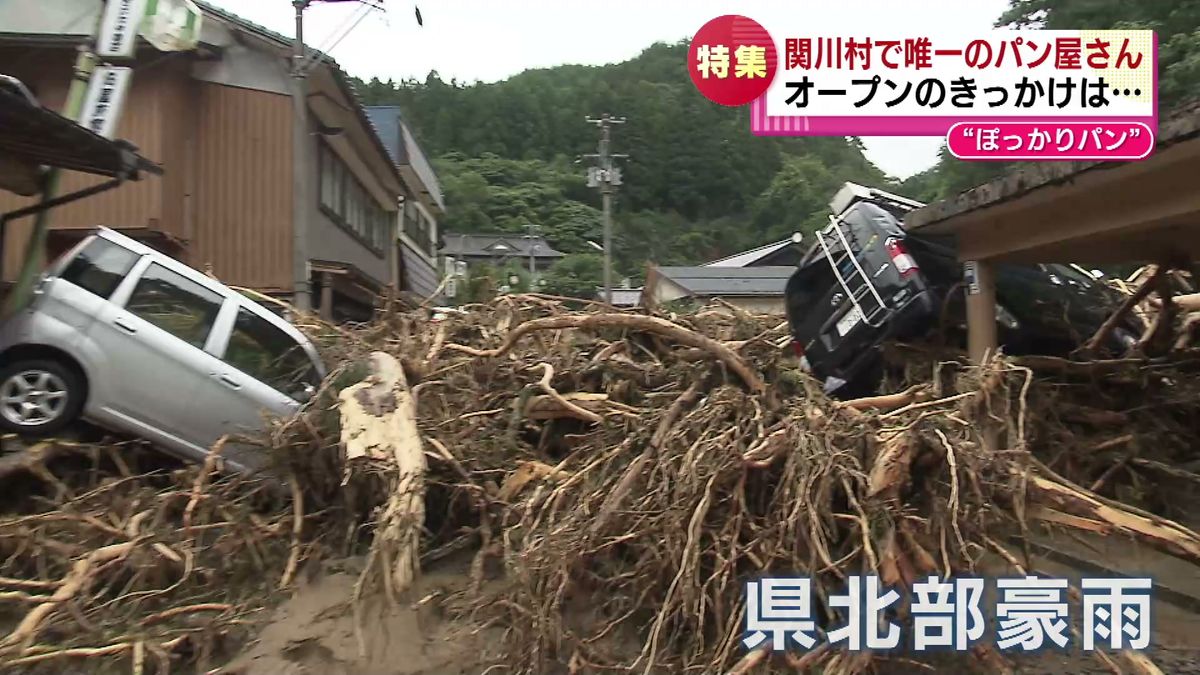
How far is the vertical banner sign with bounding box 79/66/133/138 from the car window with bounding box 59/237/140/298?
1.90m

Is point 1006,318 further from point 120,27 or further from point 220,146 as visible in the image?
point 220,146

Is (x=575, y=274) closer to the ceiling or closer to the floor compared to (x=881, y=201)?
closer to the ceiling

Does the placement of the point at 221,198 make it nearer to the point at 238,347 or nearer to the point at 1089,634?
the point at 238,347

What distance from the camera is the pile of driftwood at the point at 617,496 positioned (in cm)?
397

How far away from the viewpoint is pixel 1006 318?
22.1 feet

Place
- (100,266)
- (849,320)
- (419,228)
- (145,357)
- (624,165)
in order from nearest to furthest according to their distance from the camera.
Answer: (145,357)
(100,266)
(849,320)
(419,228)
(624,165)

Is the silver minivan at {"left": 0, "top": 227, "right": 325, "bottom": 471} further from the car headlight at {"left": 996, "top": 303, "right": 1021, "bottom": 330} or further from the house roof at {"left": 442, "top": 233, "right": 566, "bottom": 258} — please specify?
the house roof at {"left": 442, "top": 233, "right": 566, "bottom": 258}

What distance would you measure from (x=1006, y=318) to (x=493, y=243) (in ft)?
135

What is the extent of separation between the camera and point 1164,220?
4746 mm

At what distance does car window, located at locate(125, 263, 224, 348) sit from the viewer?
5863 millimetres

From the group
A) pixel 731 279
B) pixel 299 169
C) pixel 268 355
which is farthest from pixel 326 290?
pixel 731 279

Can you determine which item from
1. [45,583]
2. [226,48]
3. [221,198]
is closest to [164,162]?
[221,198]

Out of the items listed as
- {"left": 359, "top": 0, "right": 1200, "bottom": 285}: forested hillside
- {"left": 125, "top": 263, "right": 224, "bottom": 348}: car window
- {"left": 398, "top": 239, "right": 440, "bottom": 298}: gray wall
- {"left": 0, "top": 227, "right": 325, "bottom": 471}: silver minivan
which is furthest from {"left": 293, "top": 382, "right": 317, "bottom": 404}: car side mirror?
{"left": 359, "top": 0, "right": 1200, "bottom": 285}: forested hillside

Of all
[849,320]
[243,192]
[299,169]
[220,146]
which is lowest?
[849,320]
